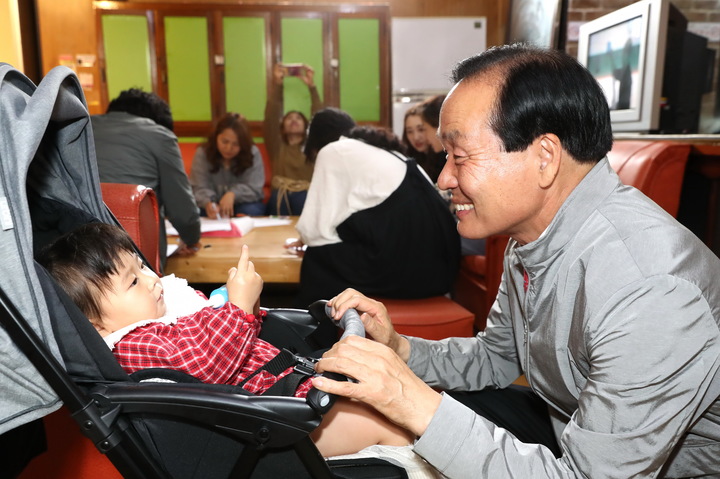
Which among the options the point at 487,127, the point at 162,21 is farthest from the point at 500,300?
the point at 162,21

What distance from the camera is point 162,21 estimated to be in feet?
19.0

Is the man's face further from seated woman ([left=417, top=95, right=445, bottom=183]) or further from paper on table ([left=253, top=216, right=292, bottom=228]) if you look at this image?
paper on table ([left=253, top=216, right=292, bottom=228])

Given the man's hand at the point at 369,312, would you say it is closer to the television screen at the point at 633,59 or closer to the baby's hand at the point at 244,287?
the baby's hand at the point at 244,287

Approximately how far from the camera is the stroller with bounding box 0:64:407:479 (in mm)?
796

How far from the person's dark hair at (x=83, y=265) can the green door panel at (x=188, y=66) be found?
16.8ft

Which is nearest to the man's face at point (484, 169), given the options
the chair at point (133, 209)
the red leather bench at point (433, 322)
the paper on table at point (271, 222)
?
the chair at point (133, 209)

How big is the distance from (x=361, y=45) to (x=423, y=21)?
2.22 ft

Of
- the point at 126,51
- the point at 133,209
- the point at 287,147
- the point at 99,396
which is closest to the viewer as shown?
the point at 99,396

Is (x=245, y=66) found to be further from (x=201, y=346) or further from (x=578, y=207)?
(x=578, y=207)

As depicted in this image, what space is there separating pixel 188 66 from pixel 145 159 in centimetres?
344

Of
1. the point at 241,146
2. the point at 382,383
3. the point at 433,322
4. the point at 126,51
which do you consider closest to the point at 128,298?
the point at 382,383

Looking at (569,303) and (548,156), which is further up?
(548,156)

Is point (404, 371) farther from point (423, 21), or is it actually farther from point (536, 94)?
point (423, 21)

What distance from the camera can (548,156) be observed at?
1.00m
